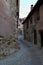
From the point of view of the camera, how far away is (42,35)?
64.1ft

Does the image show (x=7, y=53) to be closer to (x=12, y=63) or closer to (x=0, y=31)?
(x=0, y=31)

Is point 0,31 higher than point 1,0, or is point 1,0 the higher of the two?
point 1,0

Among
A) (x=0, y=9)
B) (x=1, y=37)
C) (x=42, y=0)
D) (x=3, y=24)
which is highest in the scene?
(x=42, y=0)

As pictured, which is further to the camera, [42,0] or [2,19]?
[42,0]

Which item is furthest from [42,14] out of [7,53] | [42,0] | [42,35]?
[7,53]

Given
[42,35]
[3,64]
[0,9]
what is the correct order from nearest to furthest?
[3,64], [0,9], [42,35]

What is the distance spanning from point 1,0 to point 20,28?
41406 millimetres

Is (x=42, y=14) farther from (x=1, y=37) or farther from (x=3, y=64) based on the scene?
(x=3, y=64)

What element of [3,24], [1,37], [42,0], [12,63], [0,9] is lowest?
[12,63]

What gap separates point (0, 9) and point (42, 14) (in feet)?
21.1

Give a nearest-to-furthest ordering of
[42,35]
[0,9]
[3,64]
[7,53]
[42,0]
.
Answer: [3,64] < [7,53] < [0,9] < [42,0] < [42,35]

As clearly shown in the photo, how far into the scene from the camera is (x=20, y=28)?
54.8 meters

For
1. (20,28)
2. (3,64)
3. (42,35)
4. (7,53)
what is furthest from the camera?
(20,28)

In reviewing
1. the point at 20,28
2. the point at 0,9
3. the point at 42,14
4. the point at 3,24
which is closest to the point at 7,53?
the point at 3,24
